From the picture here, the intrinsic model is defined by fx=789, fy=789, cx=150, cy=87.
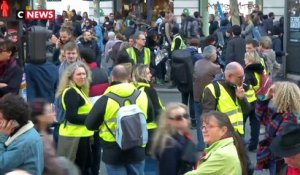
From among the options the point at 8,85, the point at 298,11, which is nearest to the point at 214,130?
the point at 8,85

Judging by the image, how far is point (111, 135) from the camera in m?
8.61

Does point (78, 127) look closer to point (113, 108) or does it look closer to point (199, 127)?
point (113, 108)

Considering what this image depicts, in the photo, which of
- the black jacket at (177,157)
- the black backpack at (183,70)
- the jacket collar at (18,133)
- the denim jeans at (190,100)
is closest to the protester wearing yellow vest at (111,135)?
the black jacket at (177,157)

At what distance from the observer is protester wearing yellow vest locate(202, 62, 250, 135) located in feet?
32.5

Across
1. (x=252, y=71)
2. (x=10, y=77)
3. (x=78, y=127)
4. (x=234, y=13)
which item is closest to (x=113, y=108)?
(x=78, y=127)

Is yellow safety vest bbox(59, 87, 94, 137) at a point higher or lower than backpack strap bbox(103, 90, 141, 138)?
lower

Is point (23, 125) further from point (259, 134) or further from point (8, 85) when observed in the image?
point (259, 134)

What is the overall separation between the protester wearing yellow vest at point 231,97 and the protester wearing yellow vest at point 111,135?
1.58m

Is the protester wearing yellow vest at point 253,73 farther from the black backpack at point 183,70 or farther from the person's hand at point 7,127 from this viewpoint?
the person's hand at point 7,127

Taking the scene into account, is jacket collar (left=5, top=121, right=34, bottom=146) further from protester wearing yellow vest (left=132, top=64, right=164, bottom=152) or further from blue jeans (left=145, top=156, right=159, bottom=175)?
blue jeans (left=145, top=156, right=159, bottom=175)

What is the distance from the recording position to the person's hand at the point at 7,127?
6.15m

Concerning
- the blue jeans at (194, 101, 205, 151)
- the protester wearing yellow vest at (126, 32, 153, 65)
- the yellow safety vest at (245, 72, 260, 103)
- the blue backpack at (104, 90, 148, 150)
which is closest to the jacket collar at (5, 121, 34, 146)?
the blue backpack at (104, 90, 148, 150)

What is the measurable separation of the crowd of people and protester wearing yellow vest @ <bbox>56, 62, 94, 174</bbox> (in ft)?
0.04

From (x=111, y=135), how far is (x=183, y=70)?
5.95 meters
